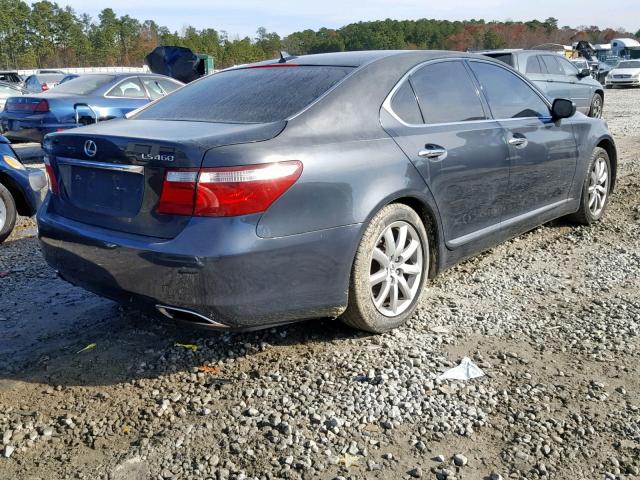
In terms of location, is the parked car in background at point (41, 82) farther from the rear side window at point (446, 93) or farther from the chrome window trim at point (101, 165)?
the rear side window at point (446, 93)

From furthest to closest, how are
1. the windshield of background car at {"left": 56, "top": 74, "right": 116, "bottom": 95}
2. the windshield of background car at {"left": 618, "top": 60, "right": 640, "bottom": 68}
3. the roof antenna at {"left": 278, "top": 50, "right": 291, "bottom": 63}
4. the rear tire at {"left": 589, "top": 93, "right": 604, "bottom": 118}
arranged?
the windshield of background car at {"left": 618, "top": 60, "right": 640, "bottom": 68} < the rear tire at {"left": 589, "top": 93, "right": 604, "bottom": 118} < the windshield of background car at {"left": 56, "top": 74, "right": 116, "bottom": 95} < the roof antenna at {"left": 278, "top": 50, "right": 291, "bottom": 63}

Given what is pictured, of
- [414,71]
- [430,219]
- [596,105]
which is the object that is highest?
[414,71]

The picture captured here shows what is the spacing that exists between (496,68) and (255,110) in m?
2.19

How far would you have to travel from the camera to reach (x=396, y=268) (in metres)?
3.51

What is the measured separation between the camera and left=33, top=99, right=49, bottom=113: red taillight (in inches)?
392

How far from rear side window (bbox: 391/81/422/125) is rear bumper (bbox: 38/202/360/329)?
88 centimetres

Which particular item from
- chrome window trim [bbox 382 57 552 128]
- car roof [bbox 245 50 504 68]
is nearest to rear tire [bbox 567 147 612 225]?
chrome window trim [bbox 382 57 552 128]

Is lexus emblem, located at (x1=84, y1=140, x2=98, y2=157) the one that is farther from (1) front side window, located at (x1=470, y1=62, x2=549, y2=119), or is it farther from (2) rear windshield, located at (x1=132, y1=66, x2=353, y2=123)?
(1) front side window, located at (x1=470, y1=62, x2=549, y2=119)

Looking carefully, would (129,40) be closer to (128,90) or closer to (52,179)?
(128,90)

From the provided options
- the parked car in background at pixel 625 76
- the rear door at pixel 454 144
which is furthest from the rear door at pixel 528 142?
the parked car in background at pixel 625 76

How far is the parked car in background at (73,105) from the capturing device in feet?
32.7

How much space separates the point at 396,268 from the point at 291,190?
934 mm

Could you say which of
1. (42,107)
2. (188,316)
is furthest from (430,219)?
(42,107)

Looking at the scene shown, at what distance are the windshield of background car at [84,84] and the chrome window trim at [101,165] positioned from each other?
799 cm
